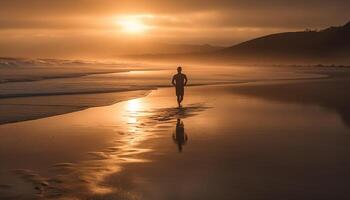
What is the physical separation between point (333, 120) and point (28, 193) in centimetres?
1106

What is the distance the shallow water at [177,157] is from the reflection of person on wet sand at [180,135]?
26mm

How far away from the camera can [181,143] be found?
12.3 metres

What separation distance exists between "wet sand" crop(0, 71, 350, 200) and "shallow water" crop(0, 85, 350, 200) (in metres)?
0.02

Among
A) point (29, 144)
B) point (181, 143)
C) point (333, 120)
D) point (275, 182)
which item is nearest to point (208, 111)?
point (333, 120)

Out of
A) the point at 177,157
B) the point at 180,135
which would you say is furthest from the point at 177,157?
the point at 180,135

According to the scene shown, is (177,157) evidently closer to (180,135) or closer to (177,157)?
(177,157)

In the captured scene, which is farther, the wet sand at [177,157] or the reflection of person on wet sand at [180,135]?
the reflection of person on wet sand at [180,135]

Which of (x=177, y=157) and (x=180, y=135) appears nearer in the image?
(x=177, y=157)

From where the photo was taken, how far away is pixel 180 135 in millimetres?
13516

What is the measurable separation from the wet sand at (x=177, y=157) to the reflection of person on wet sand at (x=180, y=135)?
25 millimetres

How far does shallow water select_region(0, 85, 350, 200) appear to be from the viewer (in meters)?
Result: 8.12

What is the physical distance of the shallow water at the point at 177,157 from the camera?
8.12 metres

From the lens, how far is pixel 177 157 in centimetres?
1059

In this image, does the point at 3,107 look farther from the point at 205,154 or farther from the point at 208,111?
the point at 205,154
